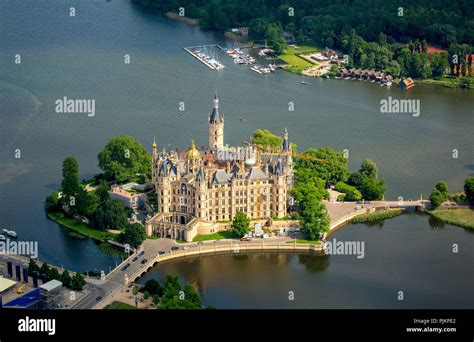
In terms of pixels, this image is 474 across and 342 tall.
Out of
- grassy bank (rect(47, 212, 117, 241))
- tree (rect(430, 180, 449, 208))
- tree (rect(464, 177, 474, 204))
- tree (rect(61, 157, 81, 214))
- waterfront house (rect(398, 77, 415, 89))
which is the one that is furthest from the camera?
waterfront house (rect(398, 77, 415, 89))

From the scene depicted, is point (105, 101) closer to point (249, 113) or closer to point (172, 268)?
point (249, 113)

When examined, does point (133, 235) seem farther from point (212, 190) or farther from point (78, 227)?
point (212, 190)

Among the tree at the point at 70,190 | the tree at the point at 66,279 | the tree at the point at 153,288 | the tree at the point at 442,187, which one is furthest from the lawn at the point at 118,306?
the tree at the point at 442,187

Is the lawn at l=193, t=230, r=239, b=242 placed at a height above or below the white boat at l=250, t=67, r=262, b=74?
below

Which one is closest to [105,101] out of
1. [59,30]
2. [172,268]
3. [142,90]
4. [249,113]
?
[142,90]

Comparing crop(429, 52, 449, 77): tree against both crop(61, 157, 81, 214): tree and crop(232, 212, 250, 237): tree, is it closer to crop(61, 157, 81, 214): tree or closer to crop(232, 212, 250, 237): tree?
crop(232, 212, 250, 237): tree

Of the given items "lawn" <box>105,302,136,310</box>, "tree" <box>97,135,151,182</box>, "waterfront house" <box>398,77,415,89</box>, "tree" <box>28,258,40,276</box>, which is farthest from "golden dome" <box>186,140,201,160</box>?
"waterfront house" <box>398,77,415,89</box>
